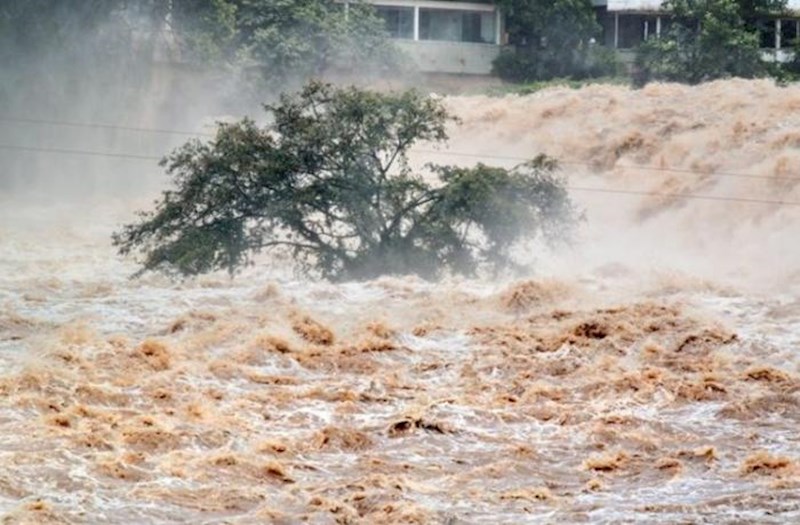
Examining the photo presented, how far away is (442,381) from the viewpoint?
84.2 ft

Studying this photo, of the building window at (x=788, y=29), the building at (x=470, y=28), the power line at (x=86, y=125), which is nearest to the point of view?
the power line at (x=86, y=125)

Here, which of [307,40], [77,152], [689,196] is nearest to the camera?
[689,196]

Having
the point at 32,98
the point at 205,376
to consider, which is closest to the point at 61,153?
the point at 32,98

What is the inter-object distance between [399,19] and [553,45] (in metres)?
4.89

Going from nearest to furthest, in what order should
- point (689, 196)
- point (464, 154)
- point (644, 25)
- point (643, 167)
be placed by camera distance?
point (689, 196)
point (643, 167)
point (464, 154)
point (644, 25)

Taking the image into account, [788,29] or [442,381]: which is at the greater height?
[788,29]

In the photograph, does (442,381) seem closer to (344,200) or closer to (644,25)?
(344,200)

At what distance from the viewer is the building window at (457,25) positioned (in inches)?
2346

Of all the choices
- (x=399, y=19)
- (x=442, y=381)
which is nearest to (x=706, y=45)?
(x=399, y=19)

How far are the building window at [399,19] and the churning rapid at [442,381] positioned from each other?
64.2 ft

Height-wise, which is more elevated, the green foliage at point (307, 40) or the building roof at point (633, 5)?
the building roof at point (633, 5)

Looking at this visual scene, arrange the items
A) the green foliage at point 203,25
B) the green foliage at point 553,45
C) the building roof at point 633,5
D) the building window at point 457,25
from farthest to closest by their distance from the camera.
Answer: the building window at point 457,25, the building roof at point 633,5, the green foliage at point 553,45, the green foliage at point 203,25

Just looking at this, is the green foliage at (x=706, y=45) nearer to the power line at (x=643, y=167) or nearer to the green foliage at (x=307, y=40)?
the green foliage at (x=307, y=40)

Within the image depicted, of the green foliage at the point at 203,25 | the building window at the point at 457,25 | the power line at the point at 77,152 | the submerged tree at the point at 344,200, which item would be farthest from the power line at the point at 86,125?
the submerged tree at the point at 344,200
